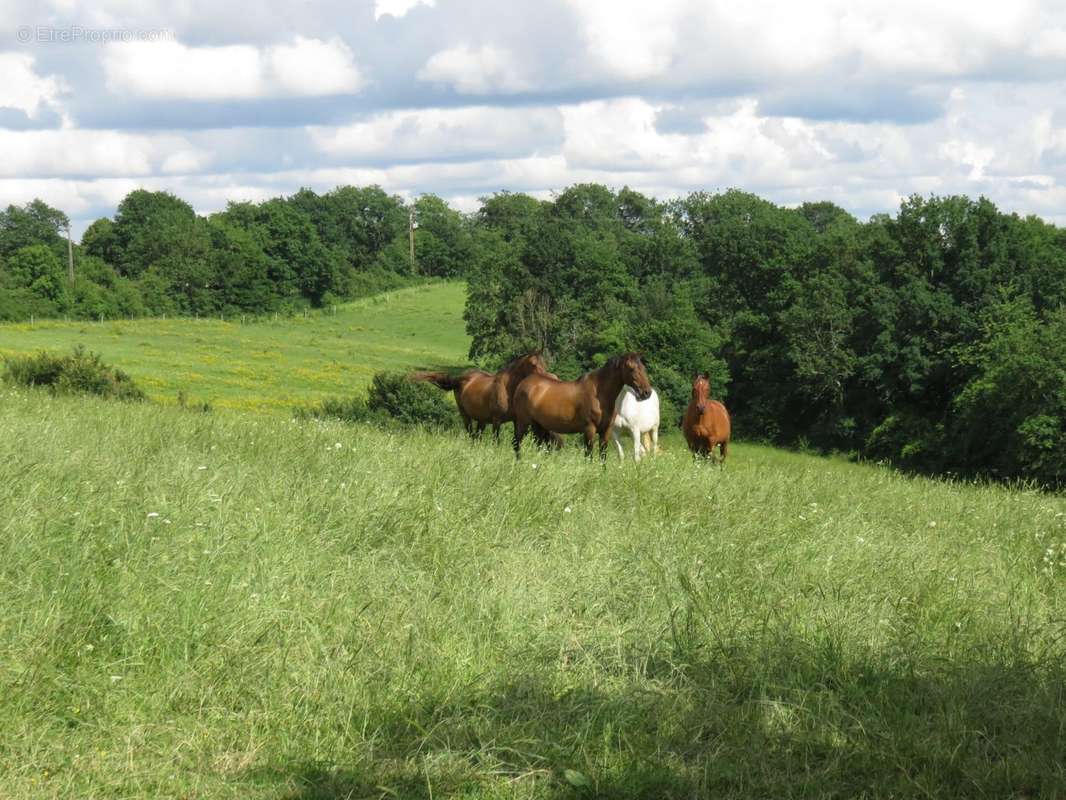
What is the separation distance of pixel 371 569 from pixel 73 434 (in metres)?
5.61

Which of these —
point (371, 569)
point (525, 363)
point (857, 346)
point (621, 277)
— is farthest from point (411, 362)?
point (371, 569)

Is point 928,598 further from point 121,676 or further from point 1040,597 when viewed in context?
point 121,676

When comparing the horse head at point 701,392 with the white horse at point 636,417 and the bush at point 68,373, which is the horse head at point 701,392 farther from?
the bush at point 68,373

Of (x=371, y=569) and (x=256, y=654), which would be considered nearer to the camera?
(x=256, y=654)

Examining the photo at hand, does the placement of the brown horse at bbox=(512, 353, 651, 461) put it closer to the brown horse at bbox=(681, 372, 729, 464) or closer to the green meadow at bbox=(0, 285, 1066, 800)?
the brown horse at bbox=(681, 372, 729, 464)

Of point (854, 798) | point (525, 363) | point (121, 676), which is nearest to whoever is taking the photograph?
point (854, 798)

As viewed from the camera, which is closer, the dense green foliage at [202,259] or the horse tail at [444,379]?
Result: the horse tail at [444,379]

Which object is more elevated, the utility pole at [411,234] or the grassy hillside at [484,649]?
the utility pole at [411,234]

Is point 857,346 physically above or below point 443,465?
below

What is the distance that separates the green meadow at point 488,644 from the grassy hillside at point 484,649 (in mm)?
17

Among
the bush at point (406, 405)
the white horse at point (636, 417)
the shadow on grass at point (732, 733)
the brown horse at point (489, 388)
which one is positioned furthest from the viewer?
the bush at point (406, 405)

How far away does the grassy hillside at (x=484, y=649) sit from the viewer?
177 inches

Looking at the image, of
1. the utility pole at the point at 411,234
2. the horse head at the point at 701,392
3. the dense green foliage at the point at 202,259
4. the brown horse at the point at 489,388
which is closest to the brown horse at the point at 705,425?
the horse head at the point at 701,392

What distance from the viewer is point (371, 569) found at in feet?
21.6
